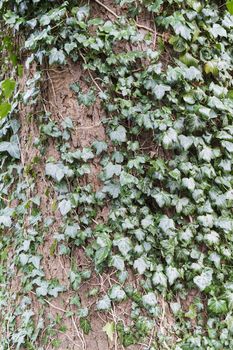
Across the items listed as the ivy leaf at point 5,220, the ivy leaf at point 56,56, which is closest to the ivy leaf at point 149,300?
the ivy leaf at point 5,220

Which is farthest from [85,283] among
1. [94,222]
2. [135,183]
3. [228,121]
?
[228,121]

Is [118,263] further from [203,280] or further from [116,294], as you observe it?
[203,280]

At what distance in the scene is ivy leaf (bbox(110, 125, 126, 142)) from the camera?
2.29 metres

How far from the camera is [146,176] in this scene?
2.31 metres

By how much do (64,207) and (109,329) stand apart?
714 mm

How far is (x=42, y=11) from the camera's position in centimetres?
237

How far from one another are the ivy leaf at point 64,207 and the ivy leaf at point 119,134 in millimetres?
445

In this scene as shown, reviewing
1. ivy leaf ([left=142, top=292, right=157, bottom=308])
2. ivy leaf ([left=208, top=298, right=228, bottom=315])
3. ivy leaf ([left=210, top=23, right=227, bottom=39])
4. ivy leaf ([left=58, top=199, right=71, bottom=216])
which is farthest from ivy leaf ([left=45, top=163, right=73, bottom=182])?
ivy leaf ([left=210, top=23, right=227, bottom=39])

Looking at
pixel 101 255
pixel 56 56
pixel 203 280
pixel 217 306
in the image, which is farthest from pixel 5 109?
pixel 217 306

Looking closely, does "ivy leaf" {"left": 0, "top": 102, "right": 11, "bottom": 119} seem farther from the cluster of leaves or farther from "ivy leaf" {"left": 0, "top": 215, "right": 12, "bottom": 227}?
"ivy leaf" {"left": 0, "top": 215, "right": 12, "bottom": 227}

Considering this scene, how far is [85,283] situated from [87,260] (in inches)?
5.1

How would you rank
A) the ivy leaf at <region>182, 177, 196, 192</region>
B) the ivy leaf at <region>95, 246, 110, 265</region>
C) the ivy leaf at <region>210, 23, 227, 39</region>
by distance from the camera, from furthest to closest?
the ivy leaf at <region>210, 23, 227, 39</region>, the ivy leaf at <region>182, 177, 196, 192</region>, the ivy leaf at <region>95, 246, 110, 265</region>

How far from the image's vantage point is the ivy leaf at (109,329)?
7.22 ft

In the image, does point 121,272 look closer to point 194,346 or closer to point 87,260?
point 87,260
